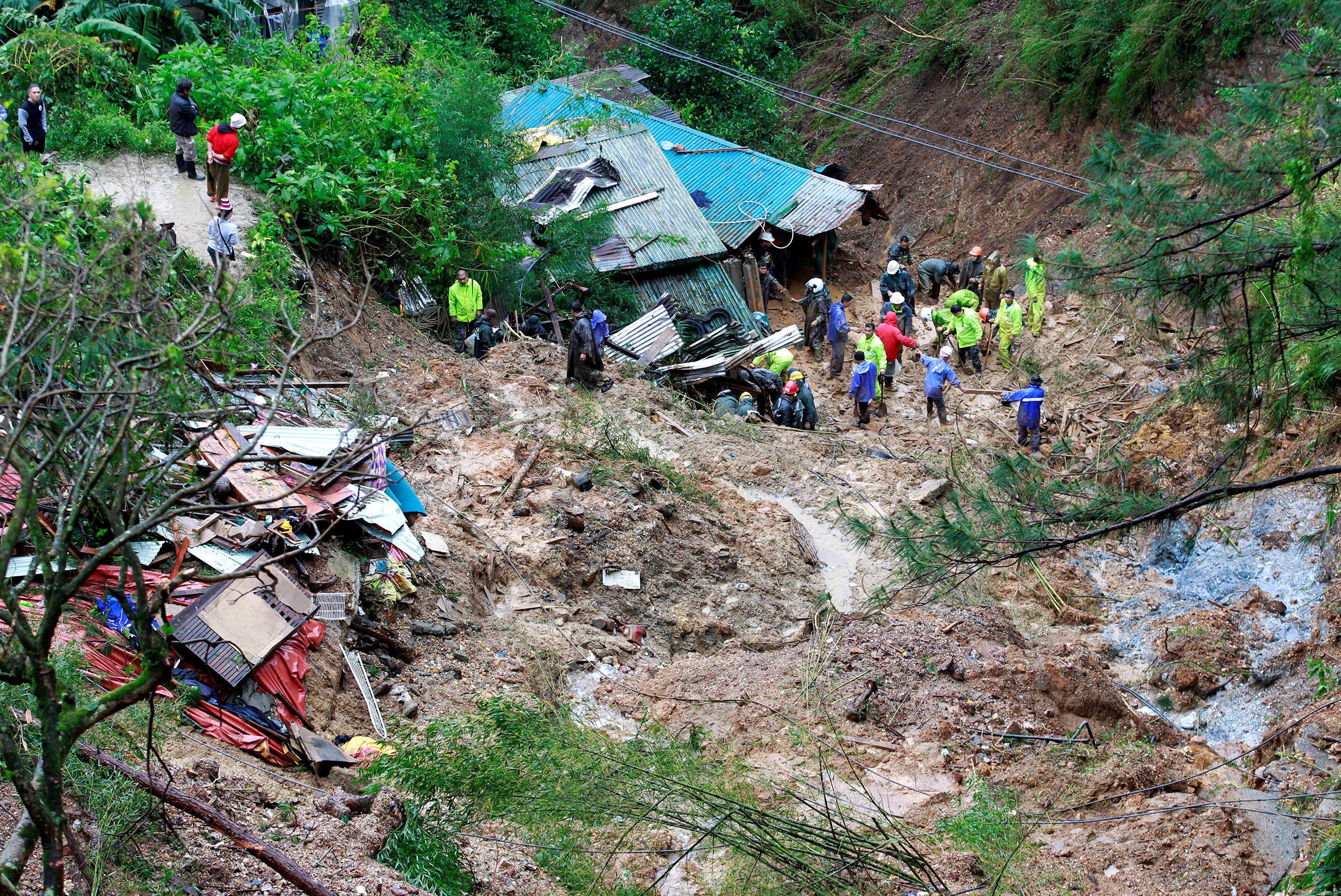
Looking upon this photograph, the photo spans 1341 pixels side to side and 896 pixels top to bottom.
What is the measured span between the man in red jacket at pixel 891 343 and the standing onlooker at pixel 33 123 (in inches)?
439

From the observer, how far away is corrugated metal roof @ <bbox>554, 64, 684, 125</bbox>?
938 inches

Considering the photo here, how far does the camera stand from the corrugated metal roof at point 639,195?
59.0 ft

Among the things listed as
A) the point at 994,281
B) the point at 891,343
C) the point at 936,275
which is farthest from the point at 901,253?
the point at 891,343

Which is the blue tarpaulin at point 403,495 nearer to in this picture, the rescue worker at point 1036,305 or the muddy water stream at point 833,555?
the muddy water stream at point 833,555

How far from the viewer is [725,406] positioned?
15.0 meters

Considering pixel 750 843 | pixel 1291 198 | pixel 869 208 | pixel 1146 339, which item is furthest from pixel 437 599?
pixel 869 208

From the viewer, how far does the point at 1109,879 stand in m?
6.71

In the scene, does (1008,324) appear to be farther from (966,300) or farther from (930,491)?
(930,491)

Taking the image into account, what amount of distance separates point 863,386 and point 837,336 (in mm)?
1948

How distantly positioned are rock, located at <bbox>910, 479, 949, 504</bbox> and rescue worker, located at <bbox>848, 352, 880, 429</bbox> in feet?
8.67

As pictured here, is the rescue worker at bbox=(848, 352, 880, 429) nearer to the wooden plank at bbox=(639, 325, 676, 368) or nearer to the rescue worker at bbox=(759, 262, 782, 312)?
the wooden plank at bbox=(639, 325, 676, 368)

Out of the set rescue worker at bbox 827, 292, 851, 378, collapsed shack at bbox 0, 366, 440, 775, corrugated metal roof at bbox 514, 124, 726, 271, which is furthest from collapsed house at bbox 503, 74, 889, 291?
collapsed shack at bbox 0, 366, 440, 775

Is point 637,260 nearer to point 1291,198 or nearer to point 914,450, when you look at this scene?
point 914,450

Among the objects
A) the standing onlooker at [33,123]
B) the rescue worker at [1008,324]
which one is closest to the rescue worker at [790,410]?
the rescue worker at [1008,324]
